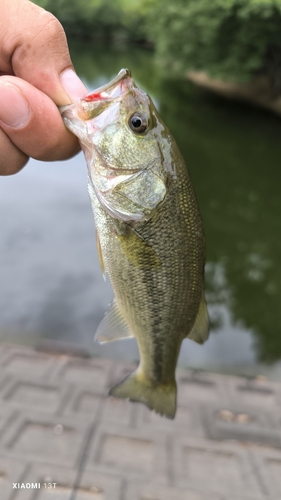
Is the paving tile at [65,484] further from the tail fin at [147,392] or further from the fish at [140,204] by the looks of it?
the fish at [140,204]

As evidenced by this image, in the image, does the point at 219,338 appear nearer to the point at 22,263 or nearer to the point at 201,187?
the point at 22,263

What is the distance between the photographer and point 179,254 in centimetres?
173

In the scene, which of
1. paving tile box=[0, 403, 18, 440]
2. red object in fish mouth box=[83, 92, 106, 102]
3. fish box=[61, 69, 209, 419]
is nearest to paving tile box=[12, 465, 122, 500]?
paving tile box=[0, 403, 18, 440]

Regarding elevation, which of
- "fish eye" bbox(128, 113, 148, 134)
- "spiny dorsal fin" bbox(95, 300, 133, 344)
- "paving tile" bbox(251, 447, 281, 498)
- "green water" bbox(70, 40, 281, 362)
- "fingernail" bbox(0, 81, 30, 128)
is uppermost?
"fingernail" bbox(0, 81, 30, 128)

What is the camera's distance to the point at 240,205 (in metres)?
9.77

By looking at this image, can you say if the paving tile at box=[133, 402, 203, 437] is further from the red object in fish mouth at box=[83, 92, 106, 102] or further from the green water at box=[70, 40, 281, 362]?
the red object in fish mouth at box=[83, 92, 106, 102]

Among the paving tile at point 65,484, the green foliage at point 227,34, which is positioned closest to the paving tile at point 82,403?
the paving tile at point 65,484

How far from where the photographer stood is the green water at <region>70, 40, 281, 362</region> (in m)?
6.19

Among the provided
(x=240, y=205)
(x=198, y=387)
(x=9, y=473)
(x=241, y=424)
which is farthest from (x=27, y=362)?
(x=240, y=205)

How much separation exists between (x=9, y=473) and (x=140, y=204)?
8.08ft

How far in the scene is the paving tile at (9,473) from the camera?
289 centimetres

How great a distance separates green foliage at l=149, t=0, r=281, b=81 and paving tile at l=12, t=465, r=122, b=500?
57.4 ft

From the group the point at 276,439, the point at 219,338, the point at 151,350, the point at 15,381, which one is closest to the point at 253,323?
the point at 219,338

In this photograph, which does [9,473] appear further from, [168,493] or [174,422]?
[174,422]
